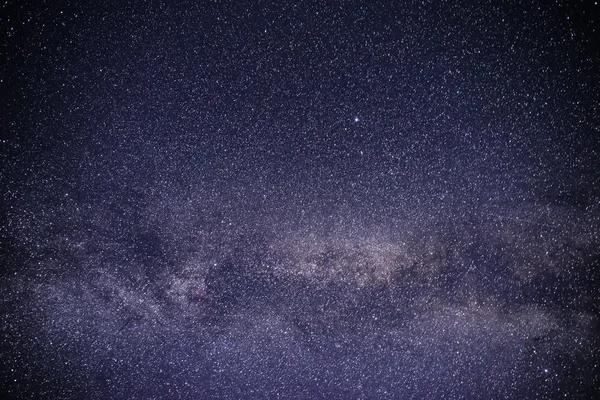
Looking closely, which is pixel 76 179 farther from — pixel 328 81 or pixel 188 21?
pixel 328 81

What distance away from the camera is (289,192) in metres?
1.51

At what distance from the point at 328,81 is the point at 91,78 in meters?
1.33

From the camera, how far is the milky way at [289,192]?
55.6 inches

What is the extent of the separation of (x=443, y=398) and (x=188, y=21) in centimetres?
278

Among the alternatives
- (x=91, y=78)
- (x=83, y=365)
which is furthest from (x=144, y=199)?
(x=83, y=365)

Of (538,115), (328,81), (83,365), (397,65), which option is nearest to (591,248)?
(538,115)

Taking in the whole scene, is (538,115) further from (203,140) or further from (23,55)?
(23,55)

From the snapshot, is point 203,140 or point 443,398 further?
point 443,398

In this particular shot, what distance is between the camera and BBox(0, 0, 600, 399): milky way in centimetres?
141

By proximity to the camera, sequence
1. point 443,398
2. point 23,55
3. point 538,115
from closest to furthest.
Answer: point 23,55 → point 538,115 → point 443,398

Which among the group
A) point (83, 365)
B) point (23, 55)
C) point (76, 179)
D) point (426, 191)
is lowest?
point (83, 365)

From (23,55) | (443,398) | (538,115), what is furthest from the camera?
(443,398)

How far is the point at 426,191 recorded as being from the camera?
154cm

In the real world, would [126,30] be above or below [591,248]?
above
